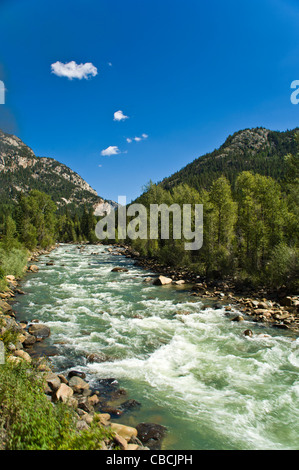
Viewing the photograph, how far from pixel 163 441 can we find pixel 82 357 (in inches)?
220

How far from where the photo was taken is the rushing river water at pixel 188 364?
23.5 feet

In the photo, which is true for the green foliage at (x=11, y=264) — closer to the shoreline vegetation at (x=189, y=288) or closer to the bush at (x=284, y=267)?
the shoreline vegetation at (x=189, y=288)

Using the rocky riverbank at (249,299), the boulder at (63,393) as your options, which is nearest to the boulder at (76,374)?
the boulder at (63,393)

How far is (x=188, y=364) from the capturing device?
34.7ft

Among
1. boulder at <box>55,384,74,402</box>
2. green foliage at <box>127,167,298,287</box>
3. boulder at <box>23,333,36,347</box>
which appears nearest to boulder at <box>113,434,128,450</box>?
boulder at <box>55,384,74,402</box>

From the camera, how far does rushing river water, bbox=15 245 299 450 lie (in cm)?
717

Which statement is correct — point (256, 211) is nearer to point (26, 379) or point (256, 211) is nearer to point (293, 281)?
point (293, 281)

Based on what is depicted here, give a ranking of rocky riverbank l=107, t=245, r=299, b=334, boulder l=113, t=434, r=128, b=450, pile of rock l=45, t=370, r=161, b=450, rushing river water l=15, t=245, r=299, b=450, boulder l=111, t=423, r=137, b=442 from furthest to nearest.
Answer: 1. rocky riverbank l=107, t=245, r=299, b=334
2. rushing river water l=15, t=245, r=299, b=450
3. boulder l=111, t=423, r=137, b=442
4. pile of rock l=45, t=370, r=161, b=450
5. boulder l=113, t=434, r=128, b=450

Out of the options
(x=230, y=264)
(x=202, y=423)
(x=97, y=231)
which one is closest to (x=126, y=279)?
(x=230, y=264)

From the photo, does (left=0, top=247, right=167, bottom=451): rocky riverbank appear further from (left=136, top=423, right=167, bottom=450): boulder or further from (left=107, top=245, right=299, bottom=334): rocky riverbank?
(left=107, top=245, right=299, bottom=334): rocky riverbank

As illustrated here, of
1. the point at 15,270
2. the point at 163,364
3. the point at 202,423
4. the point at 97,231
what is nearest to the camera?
the point at 202,423

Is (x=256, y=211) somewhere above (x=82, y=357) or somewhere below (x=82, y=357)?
→ above

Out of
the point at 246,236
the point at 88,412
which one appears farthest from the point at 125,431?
the point at 246,236
